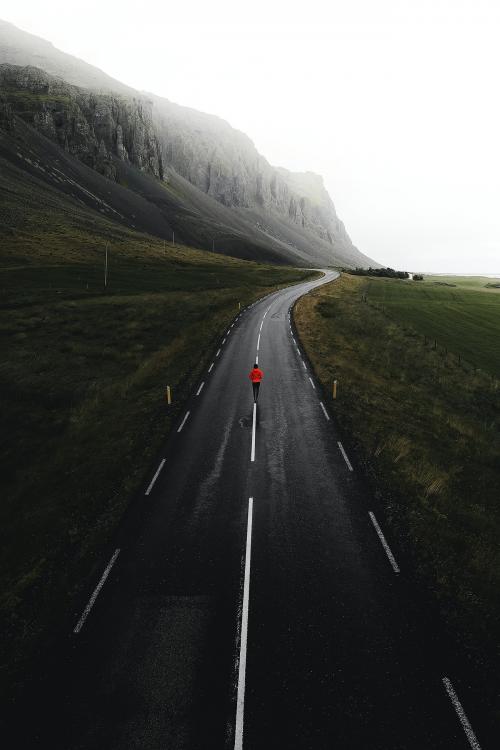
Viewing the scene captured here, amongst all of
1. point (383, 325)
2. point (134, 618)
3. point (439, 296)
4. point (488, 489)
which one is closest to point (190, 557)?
point (134, 618)

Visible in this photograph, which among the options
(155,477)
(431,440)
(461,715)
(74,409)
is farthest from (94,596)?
(431,440)

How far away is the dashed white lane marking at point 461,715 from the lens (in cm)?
643

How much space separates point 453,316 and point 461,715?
53488 millimetres

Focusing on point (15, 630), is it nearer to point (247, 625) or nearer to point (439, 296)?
point (247, 625)

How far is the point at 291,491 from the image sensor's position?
521 inches

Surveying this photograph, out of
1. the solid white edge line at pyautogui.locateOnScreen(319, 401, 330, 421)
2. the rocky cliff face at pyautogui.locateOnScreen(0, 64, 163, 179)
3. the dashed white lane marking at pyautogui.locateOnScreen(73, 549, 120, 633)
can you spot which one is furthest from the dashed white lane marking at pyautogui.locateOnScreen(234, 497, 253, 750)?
the rocky cliff face at pyautogui.locateOnScreen(0, 64, 163, 179)

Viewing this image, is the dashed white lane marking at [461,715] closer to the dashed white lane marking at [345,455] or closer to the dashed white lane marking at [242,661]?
the dashed white lane marking at [242,661]

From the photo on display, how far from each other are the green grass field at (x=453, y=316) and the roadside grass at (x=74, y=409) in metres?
22.8

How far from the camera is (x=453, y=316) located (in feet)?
172

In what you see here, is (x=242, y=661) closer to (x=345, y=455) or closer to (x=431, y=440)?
(x=345, y=455)

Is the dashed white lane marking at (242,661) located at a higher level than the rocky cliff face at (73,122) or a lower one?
lower

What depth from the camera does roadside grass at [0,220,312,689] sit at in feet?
32.8

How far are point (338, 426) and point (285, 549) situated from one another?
27.5 ft

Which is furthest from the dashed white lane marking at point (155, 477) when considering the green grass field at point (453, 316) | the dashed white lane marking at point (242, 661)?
the green grass field at point (453, 316)
